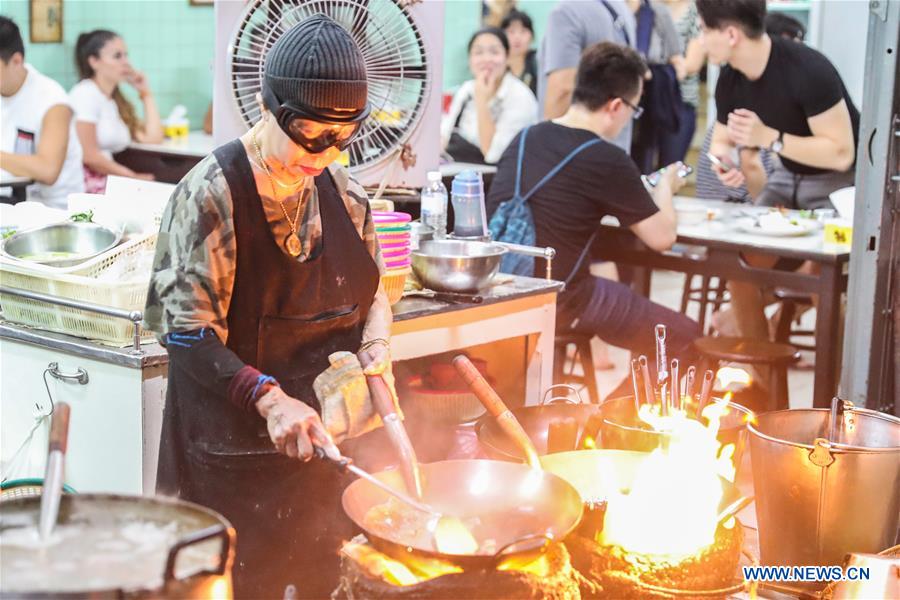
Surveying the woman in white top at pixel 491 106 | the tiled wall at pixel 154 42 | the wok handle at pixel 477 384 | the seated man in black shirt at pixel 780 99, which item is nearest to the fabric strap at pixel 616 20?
the seated man in black shirt at pixel 780 99

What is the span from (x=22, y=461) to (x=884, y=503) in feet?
6.84

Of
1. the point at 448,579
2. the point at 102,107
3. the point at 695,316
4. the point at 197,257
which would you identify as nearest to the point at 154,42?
the point at 102,107

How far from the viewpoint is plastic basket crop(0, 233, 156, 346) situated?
112 inches

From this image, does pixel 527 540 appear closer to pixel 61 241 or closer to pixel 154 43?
pixel 61 241

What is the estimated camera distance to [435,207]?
3.66 metres

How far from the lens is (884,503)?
239 centimetres

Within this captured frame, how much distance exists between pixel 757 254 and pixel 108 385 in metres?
2.91

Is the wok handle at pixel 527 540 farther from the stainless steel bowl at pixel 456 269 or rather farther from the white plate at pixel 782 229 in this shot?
the white plate at pixel 782 229

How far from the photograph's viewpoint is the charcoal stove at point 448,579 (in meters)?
1.74

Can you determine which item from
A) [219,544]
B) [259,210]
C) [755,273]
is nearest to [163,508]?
[219,544]

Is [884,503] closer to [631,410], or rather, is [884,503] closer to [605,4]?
[631,410]

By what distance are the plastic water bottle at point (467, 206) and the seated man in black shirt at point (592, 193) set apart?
0.80 m

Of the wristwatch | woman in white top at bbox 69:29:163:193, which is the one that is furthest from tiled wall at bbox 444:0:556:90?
the wristwatch

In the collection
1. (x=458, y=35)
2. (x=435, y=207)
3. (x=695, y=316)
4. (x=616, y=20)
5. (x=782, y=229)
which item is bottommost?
(x=695, y=316)
